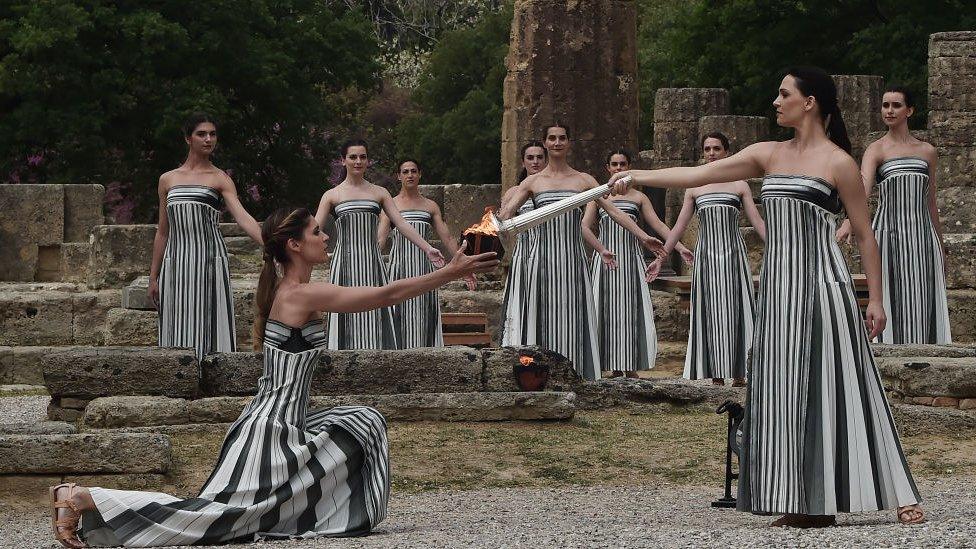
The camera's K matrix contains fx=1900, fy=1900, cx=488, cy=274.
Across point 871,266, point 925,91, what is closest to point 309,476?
point 871,266

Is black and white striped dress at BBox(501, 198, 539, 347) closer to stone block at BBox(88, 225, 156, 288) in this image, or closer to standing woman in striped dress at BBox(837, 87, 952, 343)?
standing woman in striped dress at BBox(837, 87, 952, 343)

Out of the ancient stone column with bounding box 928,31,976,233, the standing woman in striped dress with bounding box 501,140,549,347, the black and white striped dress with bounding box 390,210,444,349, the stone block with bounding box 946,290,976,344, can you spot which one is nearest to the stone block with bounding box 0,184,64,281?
the black and white striped dress with bounding box 390,210,444,349

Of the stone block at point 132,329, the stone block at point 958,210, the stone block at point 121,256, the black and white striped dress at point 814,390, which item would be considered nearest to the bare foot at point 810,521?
the black and white striped dress at point 814,390

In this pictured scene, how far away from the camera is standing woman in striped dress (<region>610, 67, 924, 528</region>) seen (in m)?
7.79

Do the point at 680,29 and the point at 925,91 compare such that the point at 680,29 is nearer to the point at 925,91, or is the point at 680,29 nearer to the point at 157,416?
the point at 925,91

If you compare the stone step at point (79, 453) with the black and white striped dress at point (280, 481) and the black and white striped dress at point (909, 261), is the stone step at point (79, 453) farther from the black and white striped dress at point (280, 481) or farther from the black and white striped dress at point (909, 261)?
the black and white striped dress at point (909, 261)

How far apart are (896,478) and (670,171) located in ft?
5.23

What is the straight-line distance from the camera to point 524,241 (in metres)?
A: 14.0

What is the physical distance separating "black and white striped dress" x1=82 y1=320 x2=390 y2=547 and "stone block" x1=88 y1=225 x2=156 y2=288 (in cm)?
1039

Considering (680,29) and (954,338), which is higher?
(680,29)

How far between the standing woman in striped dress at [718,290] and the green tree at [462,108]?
108ft

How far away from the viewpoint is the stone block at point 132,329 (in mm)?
15633

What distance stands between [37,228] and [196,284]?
899 cm

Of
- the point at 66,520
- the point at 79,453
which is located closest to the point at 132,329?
the point at 79,453
